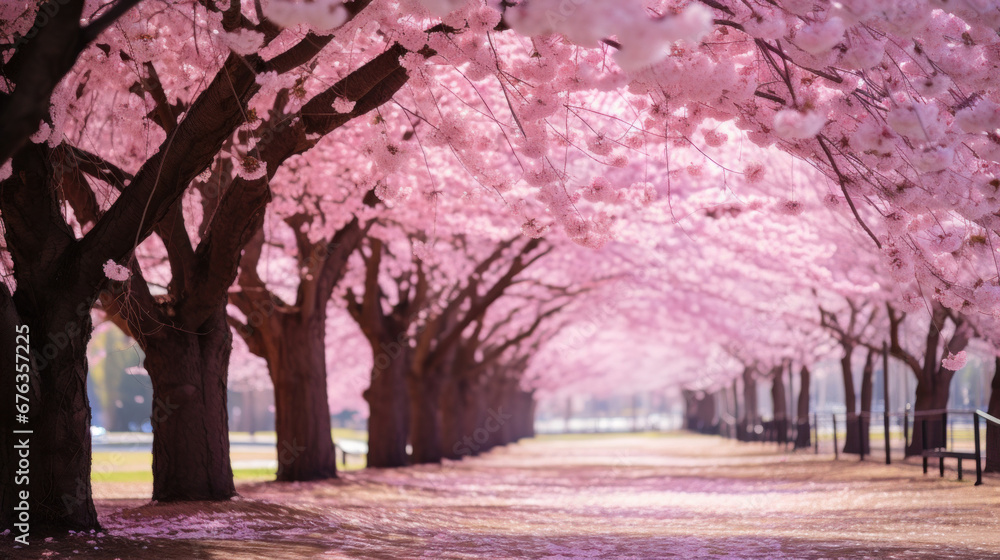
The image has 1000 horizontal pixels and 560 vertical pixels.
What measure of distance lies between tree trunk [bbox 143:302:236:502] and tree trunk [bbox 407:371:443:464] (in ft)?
42.3

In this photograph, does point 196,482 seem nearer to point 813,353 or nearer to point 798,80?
point 798,80

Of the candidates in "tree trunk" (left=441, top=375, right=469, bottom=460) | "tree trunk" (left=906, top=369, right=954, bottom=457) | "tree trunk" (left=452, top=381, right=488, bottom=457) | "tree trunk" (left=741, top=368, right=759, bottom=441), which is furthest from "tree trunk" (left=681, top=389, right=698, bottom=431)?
"tree trunk" (left=906, top=369, right=954, bottom=457)

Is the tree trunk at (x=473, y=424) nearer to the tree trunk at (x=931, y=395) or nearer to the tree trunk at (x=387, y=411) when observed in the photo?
the tree trunk at (x=387, y=411)

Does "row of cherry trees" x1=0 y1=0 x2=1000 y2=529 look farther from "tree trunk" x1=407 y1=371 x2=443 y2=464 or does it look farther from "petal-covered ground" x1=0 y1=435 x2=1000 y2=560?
"tree trunk" x1=407 y1=371 x2=443 y2=464

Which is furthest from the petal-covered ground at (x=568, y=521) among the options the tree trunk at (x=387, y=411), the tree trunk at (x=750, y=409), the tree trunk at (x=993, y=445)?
the tree trunk at (x=750, y=409)

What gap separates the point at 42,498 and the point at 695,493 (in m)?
10.3

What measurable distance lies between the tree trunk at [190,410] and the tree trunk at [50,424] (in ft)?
7.37

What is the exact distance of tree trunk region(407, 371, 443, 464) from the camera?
74.2 ft

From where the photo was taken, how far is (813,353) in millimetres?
32250

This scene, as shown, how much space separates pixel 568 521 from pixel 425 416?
12.7 metres

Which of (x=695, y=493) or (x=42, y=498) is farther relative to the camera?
(x=695, y=493)

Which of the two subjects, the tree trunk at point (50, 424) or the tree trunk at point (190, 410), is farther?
the tree trunk at point (190, 410)

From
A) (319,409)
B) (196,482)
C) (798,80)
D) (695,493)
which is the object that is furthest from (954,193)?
(319,409)

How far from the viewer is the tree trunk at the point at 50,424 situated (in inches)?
260
